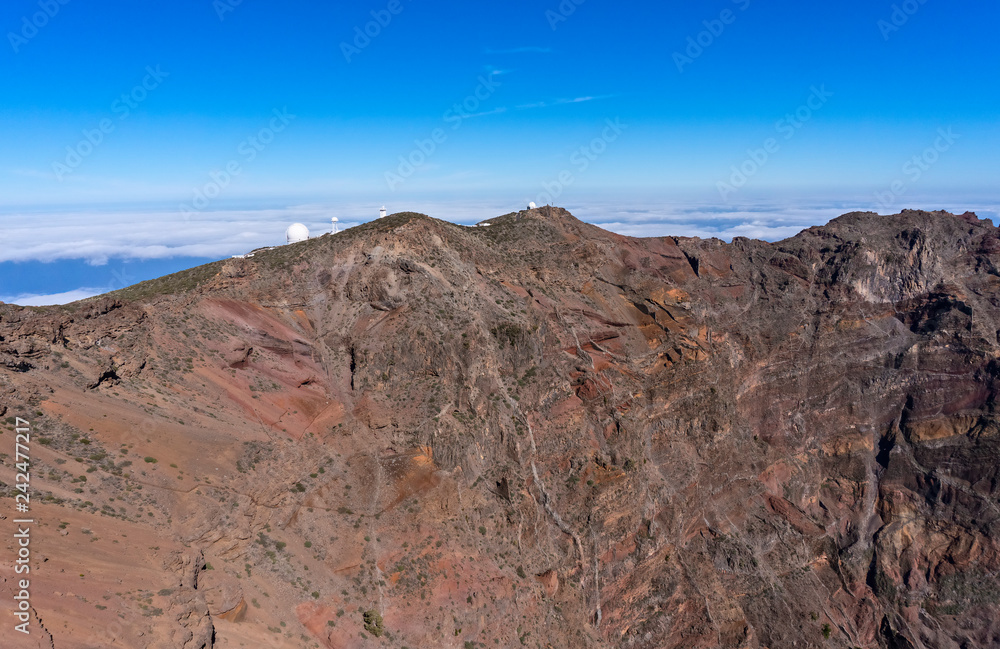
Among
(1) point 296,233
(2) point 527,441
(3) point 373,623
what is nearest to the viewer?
(3) point 373,623

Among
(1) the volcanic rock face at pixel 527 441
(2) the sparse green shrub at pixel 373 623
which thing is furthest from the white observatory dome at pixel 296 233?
(2) the sparse green shrub at pixel 373 623

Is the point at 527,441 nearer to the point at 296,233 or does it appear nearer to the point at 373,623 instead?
the point at 373,623

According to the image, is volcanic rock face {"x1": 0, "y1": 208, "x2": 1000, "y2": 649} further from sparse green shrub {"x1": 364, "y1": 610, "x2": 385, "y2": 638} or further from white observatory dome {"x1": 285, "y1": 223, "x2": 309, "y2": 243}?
white observatory dome {"x1": 285, "y1": 223, "x2": 309, "y2": 243}

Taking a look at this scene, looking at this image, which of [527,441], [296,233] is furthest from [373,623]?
[296,233]

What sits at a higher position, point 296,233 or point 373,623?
point 296,233

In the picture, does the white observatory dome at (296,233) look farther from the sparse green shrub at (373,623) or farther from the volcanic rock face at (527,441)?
the sparse green shrub at (373,623)

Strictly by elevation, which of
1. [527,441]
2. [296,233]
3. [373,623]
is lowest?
[373,623]

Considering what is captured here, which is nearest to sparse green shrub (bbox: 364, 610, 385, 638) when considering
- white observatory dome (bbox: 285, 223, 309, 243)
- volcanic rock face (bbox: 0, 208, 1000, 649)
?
volcanic rock face (bbox: 0, 208, 1000, 649)
